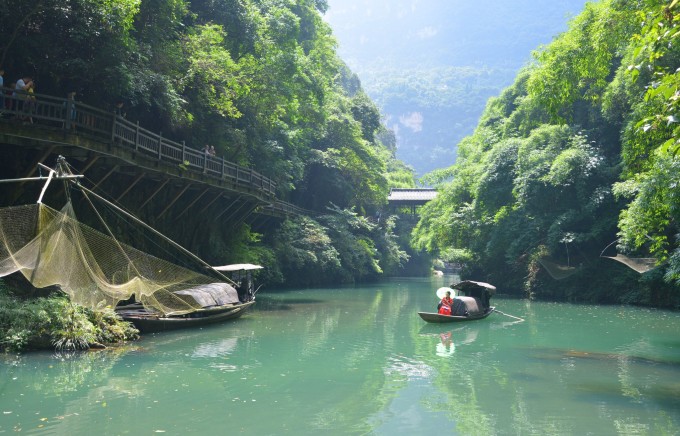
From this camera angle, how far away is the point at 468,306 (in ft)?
79.3

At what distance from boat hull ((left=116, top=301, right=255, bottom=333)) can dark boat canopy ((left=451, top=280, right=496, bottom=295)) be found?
33.0 feet

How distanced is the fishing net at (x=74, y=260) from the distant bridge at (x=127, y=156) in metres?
3.47

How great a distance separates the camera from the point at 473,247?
42.4 metres

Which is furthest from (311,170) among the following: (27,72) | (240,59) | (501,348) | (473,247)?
(501,348)

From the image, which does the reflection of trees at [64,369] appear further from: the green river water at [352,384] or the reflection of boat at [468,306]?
the reflection of boat at [468,306]

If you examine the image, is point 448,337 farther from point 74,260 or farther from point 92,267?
point 74,260

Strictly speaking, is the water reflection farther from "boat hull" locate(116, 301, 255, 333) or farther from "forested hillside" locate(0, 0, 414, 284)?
"forested hillside" locate(0, 0, 414, 284)

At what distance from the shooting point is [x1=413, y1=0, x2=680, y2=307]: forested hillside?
20.6 m

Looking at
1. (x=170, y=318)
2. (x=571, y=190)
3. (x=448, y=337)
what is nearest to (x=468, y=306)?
(x=448, y=337)

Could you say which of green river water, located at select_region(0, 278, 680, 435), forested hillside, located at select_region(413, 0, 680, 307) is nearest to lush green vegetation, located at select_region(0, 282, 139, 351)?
green river water, located at select_region(0, 278, 680, 435)

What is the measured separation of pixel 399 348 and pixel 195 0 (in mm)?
23334

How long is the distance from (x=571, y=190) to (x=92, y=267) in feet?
91.3

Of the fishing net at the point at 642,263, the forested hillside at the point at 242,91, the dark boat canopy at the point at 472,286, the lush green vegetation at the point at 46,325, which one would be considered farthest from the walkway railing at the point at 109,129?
the fishing net at the point at 642,263

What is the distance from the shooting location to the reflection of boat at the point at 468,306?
22.5 metres
